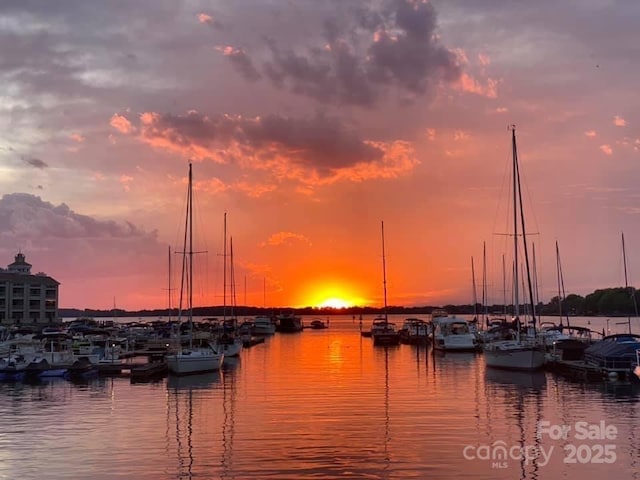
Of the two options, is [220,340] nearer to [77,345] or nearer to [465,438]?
[77,345]

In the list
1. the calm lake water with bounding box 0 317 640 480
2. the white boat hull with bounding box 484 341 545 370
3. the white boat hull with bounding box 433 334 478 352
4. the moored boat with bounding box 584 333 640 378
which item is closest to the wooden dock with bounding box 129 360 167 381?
the calm lake water with bounding box 0 317 640 480

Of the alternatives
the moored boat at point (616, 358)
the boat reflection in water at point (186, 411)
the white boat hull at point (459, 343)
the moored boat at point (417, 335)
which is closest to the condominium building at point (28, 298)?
the moored boat at point (417, 335)

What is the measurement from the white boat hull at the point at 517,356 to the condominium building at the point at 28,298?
130947 millimetres

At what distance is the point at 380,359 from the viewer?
72250mm

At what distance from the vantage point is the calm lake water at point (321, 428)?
23.1m

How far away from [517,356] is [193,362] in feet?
81.0

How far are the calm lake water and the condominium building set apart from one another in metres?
132

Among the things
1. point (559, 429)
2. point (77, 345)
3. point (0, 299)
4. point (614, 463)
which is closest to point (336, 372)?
point (77, 345)

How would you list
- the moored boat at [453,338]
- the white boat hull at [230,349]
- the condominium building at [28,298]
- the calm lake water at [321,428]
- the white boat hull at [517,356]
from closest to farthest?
the calm lake water at [321,428]
the white boat hull at [517,356]
the white boat hull at [230,349]
the moored boat at [453,338]
the condominium building at [28,298]

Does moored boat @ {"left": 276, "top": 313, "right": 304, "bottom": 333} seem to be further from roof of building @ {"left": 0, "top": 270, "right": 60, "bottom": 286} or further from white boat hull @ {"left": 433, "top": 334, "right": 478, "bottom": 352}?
white boat hull @ {"left": 433, "top": 334, "right": 478, "bottom": 352}

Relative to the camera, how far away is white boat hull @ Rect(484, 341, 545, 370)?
178 ft

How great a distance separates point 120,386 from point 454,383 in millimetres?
22333

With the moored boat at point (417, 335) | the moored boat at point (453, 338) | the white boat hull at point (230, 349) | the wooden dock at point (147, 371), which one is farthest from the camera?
the moored boat at point (417, 335)

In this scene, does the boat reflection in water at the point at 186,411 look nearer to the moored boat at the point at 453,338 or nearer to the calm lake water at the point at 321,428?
the calm lake water at the point at 321,428
